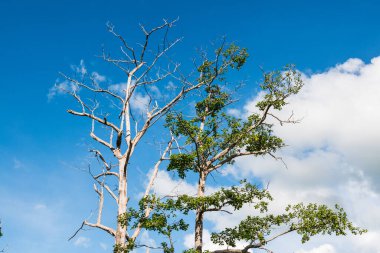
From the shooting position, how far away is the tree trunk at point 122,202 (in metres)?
17.3

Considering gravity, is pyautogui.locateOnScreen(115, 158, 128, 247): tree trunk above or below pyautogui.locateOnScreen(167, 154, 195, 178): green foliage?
below

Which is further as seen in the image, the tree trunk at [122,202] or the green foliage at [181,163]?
the green foliage at [181,163]

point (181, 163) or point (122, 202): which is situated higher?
point (181, 163)

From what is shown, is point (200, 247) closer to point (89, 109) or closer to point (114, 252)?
point (114, 252)

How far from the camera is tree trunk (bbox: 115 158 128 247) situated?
17.3 m

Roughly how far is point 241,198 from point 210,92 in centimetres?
774

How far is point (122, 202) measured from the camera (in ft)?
59.8

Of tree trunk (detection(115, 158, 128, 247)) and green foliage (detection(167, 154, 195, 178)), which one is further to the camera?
green foliage (detection(167, 154, 195, 178))

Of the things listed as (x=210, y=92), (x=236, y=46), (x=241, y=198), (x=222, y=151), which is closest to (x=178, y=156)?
(x=222, y=151)

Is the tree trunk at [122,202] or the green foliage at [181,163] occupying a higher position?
the green foliage at [181,163]

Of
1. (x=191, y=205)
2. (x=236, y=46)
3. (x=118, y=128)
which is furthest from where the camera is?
(x=236, y=46)

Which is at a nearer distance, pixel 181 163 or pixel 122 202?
pixel 122 202

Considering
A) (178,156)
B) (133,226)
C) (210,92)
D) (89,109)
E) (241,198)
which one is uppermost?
(210,92)

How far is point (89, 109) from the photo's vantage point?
19641mm
